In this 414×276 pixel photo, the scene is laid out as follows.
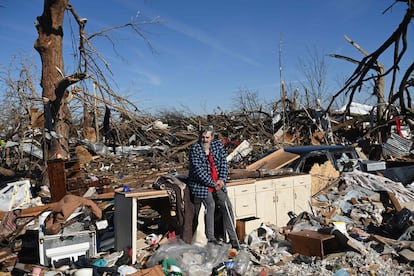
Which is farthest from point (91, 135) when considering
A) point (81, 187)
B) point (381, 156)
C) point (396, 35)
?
point (396, 35)

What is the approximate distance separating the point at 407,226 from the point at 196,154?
338 cm

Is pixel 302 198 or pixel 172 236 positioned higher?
pixel 302 198

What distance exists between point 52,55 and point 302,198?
686 centimetres

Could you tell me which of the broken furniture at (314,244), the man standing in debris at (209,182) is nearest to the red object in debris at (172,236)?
the man standing in debris at (209,182)

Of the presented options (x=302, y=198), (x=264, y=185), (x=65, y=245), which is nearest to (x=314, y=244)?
(x=264, y=185)

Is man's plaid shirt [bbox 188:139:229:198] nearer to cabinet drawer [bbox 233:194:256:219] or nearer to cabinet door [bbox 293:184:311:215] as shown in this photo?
cabinet drawer [bbox 233:194:256:219]

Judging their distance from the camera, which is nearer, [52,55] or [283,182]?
[283,182]

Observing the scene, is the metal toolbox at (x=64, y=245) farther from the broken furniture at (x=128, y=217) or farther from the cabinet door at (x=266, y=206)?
the cabinet door at (x=266, y=206)

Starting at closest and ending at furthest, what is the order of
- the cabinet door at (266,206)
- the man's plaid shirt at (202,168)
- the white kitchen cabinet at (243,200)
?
the man's plaid shirt at (202,168) < the white kitchen cabinet at (243,200) < the cabinet door at (266,206)

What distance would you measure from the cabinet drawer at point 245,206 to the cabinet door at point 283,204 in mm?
540

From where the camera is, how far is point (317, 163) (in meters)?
9.01

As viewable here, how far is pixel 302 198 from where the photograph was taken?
293 inches

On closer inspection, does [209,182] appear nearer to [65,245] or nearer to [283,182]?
[283,182]

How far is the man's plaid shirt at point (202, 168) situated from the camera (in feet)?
18.9
